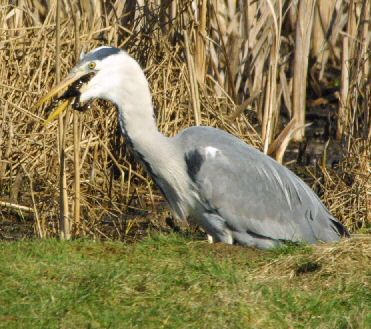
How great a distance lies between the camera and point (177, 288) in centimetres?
482

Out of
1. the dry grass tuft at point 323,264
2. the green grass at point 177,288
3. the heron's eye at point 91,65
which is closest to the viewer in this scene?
the green grass at point 177,288

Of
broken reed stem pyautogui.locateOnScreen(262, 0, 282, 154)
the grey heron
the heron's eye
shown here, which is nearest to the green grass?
the grey heron

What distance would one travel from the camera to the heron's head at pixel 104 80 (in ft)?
20.3

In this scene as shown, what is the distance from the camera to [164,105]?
8.18 m

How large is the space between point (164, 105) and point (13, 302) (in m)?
3.81

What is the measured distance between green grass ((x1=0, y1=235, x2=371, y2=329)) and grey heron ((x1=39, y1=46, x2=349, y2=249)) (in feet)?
2.23

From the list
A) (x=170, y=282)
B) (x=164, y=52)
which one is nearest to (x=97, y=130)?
(x=164, y=52)

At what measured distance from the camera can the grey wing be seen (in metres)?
6.41

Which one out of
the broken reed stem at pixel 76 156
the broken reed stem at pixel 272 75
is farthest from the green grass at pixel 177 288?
the broken reed stem at pixel 272 75

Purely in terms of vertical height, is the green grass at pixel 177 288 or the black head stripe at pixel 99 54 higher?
the black head stripe at pixel 99 54

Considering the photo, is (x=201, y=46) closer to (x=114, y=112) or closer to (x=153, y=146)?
(x=114, y=112)

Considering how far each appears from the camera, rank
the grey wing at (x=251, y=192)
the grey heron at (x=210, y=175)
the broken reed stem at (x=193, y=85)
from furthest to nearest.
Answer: the broken reed stem at (x=193, y=85) < the grey wing at (x=251, y=192) < the grey heron at (x=210, y=175)

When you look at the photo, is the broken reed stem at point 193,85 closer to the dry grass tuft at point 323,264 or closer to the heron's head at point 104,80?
the heron's head at point 104,80

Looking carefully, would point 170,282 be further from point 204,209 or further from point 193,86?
point 193,86
